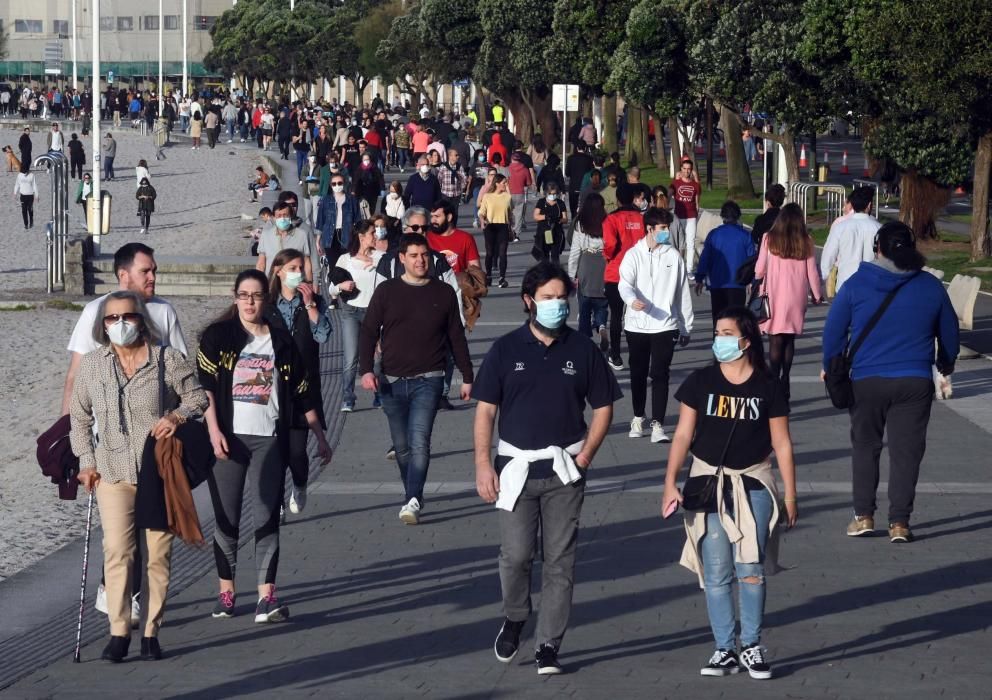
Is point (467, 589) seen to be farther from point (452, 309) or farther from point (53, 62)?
point (53, 62)

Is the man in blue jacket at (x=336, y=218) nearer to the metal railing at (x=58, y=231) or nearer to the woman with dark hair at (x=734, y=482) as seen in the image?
the metal railing at (x=58, y=231)

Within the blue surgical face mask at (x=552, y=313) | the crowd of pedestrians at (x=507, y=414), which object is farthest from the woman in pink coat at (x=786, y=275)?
the blue surgical face mask at (x=552, y=313)

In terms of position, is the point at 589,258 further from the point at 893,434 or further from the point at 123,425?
the point at 123,425

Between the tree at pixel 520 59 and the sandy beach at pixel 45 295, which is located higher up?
the tree at pixel 520 59

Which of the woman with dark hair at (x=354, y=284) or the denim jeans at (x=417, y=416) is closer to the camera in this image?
the denim jeans at (x=417, y=416)

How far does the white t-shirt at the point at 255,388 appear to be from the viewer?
300 inches

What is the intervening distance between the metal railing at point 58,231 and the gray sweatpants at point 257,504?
54.5ft

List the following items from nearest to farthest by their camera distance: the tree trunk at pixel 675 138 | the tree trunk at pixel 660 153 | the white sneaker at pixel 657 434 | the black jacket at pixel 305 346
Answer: the black jacket at pixel 305 346, the white sneaker at pixel 657 434, the tree trunk at pixel 675 138, the tree trunk at pixel 660 153

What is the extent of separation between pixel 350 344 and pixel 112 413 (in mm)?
6440

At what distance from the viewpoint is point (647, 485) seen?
35.3 feet

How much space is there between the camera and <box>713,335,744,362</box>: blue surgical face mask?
682cm

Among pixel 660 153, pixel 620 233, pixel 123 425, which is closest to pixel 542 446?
pixel 123 425

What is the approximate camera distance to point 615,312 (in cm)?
1538

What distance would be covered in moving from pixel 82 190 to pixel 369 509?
1171 inches
